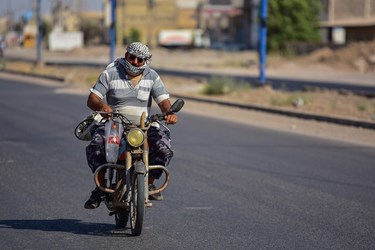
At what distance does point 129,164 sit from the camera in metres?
7.63

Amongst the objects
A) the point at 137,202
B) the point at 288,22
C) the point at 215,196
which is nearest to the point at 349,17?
the point at 288,22

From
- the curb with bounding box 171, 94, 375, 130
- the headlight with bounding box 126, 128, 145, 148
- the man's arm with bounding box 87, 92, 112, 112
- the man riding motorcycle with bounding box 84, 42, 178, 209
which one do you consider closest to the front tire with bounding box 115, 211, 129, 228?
the man riding motorcycle with bounding box 84, 42, 178, 209

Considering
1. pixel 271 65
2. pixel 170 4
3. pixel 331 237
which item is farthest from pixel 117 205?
pixel 170 4

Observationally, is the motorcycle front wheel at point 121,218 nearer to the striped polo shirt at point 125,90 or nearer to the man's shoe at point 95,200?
the man's shoe at point 95,200

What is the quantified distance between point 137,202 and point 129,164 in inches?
14.4

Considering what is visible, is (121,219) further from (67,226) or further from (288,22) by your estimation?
(288,22)

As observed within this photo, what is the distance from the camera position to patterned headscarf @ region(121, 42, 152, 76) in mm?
7840

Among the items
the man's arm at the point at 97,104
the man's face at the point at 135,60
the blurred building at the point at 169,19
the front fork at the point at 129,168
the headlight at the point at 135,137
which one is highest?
the man's face at the point at 135,60

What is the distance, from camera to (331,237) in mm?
8055

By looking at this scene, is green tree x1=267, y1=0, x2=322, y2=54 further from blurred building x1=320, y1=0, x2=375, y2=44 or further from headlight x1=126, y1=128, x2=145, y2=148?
headlight x1=126, y1=128, x2=145, y2=148

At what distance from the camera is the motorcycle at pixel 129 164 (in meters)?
7.50

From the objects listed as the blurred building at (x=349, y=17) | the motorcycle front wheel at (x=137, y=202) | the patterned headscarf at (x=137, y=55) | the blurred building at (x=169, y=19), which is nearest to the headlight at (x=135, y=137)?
the motorcycle front wheel at (x=137, y=202)

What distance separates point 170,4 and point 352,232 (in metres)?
115

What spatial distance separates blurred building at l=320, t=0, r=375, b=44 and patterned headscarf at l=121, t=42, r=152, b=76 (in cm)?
6153
